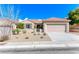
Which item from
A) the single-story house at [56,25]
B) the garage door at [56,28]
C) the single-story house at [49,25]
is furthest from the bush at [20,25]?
the garage door at [56,28]

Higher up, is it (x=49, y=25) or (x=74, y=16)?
(x=74, y=16)

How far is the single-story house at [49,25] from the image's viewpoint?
10.8 meters

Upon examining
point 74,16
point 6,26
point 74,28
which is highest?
point 74,16

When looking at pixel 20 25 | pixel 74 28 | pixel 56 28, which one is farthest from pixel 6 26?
pixel 74 28

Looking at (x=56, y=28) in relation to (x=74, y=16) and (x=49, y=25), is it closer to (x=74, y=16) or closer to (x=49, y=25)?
(x=49, y=25)

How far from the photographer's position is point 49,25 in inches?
443

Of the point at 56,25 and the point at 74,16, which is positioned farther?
the point at 56,25

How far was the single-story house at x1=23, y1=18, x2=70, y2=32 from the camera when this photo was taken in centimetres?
1077

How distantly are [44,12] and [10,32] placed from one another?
6.87 feet

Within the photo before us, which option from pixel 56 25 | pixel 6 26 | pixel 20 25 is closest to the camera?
pixel 20 25

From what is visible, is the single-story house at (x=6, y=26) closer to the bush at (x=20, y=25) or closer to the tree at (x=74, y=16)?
Answer: the bush at (x=20, y=25)

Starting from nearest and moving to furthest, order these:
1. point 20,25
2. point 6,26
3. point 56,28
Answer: point 20,25, point 6,26, point 56,28
